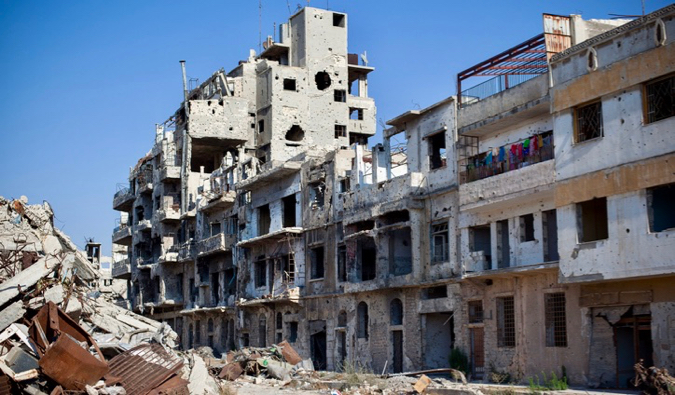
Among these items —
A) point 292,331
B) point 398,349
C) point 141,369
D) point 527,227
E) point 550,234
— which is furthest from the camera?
point 292,331

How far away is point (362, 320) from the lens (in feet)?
118

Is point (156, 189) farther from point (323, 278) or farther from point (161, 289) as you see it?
point (323, 278)

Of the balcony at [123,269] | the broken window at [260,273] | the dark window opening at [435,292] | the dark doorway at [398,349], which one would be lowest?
the dark doorway at [398,349]

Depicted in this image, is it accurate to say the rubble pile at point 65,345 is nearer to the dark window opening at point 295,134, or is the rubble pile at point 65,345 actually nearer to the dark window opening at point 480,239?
the dark window opening at point 480,239

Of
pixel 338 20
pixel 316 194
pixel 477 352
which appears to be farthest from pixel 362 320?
pixel 338 20

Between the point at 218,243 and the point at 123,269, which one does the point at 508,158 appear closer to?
the point at 218,243

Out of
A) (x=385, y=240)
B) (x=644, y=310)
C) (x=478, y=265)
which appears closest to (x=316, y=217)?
(x=385, y=240)

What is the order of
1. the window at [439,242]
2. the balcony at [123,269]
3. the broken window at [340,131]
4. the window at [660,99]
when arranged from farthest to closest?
the balcony at [123,269] → the broken window at [340,131] → the window at [439,242] → the window at [660,99]

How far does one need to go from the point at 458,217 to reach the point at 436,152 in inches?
121

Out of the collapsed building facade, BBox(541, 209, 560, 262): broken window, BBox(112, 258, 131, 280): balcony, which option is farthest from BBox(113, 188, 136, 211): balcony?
BBox(541, 209, 560, 262): broken window

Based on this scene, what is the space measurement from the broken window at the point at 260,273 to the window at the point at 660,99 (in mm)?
25358

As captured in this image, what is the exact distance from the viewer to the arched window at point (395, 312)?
33.7 meters

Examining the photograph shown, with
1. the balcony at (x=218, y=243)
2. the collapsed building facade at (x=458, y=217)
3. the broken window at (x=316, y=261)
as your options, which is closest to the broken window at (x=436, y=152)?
the collapsed building facade at (x=458, y=217)

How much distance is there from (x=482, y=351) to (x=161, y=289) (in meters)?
32.3
